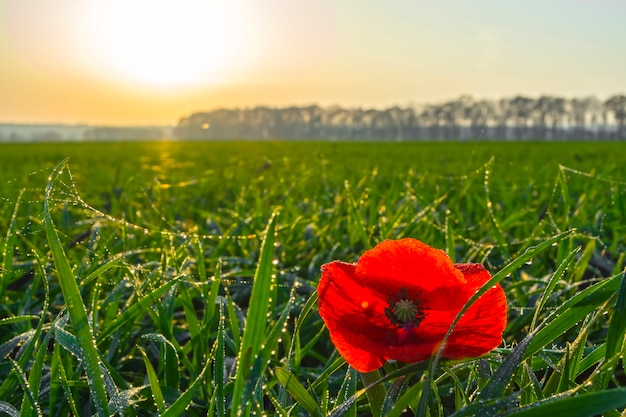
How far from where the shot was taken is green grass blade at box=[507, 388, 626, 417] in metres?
0.52

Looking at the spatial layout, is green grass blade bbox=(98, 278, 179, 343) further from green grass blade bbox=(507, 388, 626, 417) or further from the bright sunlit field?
green grass blade bbox=(507, 388, 626, 417)

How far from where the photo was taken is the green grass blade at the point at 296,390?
0.69 m

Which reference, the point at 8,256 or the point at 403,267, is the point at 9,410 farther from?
the point at 8,256

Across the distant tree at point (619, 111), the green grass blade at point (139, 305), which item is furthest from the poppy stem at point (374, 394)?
the distant tree at point (619, 111)

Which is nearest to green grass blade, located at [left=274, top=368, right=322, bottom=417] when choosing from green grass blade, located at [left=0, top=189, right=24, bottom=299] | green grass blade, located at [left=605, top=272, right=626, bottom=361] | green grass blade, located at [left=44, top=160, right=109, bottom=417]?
green grass blade, located at [left=44, top=160, right=109, bottom=417]

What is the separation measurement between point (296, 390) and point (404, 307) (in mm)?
170

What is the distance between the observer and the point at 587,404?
527 mm

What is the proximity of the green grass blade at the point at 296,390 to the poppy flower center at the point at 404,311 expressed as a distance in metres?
0.14

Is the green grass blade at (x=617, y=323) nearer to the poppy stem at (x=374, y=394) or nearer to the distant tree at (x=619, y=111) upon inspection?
the poppy stem at (x=374, y=394)

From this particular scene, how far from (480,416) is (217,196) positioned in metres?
3.67

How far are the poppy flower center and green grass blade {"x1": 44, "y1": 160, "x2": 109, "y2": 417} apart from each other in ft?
1.25

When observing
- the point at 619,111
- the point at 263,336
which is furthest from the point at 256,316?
the point at 619,111

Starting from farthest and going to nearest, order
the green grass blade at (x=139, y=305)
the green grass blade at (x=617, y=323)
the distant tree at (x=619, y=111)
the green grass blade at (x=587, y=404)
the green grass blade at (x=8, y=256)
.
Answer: the distant tree at (x=619, y=111) → the green grass blade at (x=8, y=256) → the green grass blade at (x=139, y=305) → the green grass blade at (x=617, y=323) → the green grass blade at (x=587, y=404)

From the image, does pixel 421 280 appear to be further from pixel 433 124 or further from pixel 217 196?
pixel 433 124
